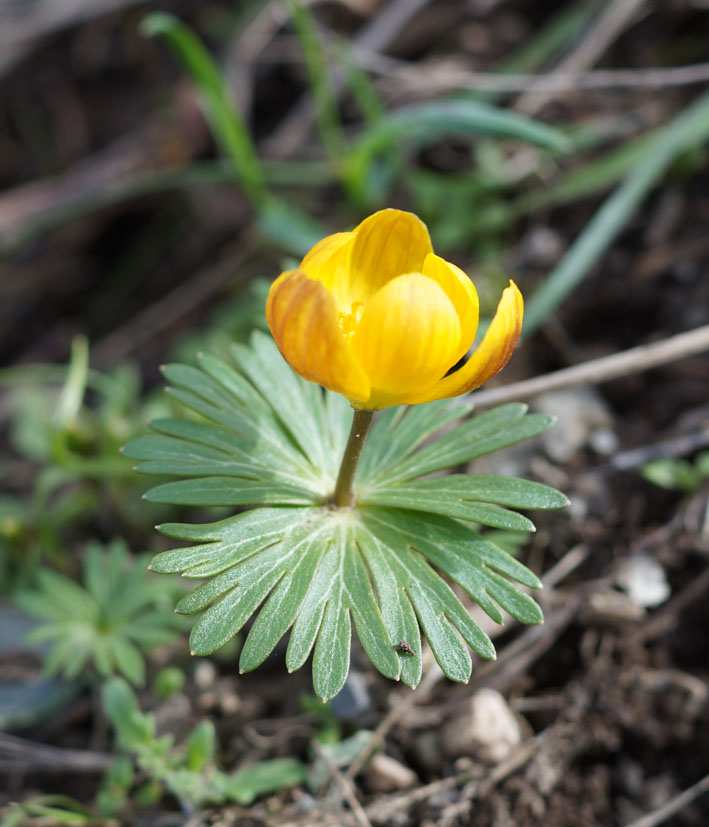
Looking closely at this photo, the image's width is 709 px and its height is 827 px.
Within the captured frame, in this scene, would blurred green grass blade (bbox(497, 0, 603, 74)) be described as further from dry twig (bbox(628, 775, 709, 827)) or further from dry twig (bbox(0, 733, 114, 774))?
dry twig (bbox(0, 733, 114, 774))

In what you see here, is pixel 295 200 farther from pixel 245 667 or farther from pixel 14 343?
pixel 245 667

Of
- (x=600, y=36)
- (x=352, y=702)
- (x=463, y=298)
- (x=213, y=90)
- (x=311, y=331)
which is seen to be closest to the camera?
(x=311, y=331)

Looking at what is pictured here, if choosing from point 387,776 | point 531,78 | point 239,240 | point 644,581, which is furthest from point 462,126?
point 387,776

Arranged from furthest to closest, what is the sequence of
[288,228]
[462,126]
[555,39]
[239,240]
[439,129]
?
[239,240] → [555,39] → [288,228] → [439,129] → [462,126]

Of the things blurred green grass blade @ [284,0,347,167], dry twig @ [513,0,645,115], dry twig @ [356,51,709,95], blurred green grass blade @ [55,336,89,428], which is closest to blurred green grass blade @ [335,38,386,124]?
blurred green grass blade @ [284,0,347,167]

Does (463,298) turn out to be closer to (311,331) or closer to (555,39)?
(311,331)

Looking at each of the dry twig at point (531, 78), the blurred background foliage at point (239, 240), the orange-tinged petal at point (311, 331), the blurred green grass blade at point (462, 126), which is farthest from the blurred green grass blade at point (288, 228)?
the orange-tinged petal at point (311, 331)

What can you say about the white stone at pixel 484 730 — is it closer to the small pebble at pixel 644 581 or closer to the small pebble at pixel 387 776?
the small pebble at pixel 387 776
